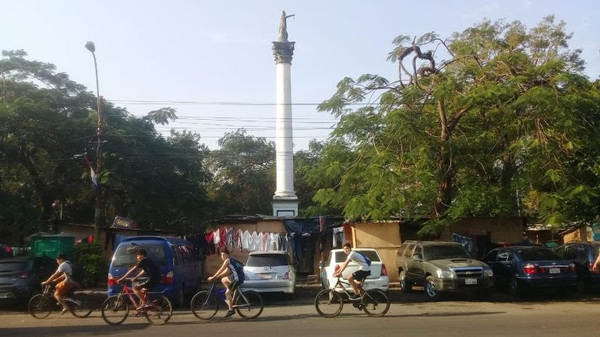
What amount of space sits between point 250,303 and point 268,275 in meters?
3.63

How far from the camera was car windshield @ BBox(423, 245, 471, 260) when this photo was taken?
18.2 m

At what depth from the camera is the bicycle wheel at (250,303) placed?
525 inches

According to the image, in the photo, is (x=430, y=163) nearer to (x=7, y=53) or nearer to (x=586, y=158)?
(x=586, y=158)

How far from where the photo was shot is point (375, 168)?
18094 millimetres

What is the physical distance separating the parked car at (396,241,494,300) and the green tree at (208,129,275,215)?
25.0 metres

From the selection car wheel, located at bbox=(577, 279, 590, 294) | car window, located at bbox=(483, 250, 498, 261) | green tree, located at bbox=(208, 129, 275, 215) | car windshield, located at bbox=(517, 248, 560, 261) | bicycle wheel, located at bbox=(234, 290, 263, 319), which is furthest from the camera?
green tree, located at bbox=(208, 129, 275, 215)

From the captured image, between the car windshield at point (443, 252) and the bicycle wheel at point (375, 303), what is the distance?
194 inches

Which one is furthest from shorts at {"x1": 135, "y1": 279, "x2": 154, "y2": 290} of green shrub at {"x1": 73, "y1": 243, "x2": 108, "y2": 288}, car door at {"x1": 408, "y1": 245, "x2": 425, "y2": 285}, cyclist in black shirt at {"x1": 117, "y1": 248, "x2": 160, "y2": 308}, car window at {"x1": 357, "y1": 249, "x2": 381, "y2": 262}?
car door at {"x1": 408, "y1": 245, "x2": 425, "y2": 285}

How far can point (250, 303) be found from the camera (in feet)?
43.7

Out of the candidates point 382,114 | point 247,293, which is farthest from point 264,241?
point 247,293

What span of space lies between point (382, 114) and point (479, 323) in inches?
373

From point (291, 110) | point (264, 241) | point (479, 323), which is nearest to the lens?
point (479, 323)

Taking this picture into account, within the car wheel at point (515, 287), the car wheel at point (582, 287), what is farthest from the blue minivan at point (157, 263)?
the car wheel at point (582, 287)

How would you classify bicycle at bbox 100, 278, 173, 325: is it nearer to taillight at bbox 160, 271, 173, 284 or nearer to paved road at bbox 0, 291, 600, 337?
paved road at bbox 0, 291, 600, 337
